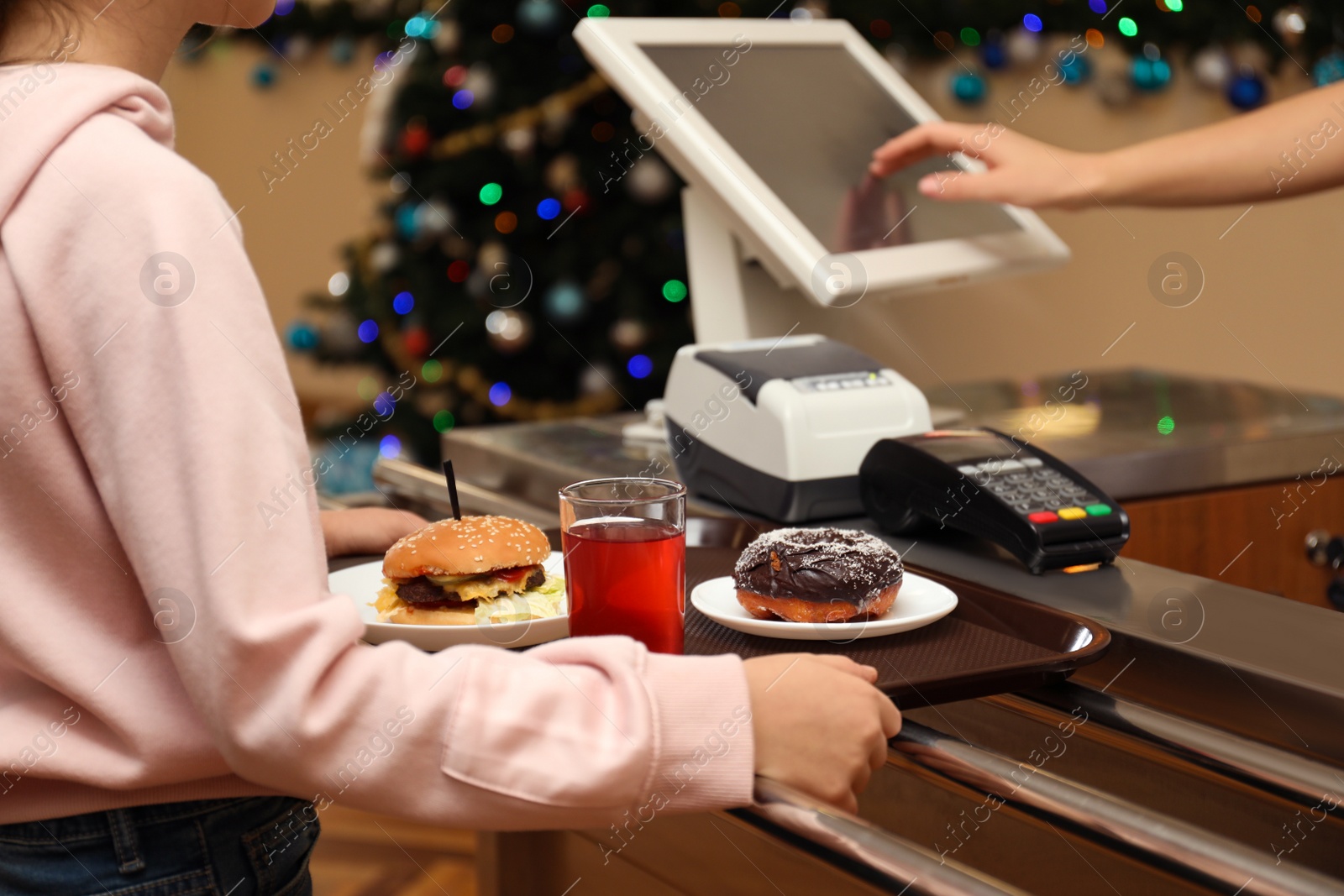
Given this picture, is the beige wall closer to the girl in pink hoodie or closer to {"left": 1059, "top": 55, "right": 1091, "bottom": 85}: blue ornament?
{"left": 1059, "top": 55, "right": 1091, "bottom": 85}: blue ornament

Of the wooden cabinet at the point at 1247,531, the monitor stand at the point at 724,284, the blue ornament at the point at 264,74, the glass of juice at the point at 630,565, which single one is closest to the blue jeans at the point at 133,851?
the glass of juice at the point at 630,565

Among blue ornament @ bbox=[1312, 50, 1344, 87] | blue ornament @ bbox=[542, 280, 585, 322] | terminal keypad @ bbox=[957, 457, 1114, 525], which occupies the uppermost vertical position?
blue ornament @ bbox=[1312, 50, 1344, 87]

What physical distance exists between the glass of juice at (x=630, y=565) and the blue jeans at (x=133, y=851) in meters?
0.26

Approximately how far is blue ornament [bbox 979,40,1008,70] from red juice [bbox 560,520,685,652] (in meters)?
2.98

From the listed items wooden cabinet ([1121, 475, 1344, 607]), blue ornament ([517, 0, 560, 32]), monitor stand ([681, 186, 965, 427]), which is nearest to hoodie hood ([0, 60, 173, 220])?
monitor stand ([681, 186, 965, 427])

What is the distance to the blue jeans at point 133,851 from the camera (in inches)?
28.3

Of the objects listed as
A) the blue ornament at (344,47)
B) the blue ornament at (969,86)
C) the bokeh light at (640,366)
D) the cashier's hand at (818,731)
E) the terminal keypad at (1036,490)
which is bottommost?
the bokeh light at (640,366)

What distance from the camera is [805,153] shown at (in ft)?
5.28

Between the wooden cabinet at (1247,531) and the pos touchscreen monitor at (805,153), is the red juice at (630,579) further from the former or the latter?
the wooden cabinet at (1247,531)

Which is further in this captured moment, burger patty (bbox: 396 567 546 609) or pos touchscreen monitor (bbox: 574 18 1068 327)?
pos touchscreen monitor (bbox: 574 18 1068 327)

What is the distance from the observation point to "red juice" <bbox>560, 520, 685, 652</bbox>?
2.85 ft

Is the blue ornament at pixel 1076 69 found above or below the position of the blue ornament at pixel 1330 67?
below

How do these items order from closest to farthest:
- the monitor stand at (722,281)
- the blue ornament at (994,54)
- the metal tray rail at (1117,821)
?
the metal tray rail at (1117,821) < the monitor stand at (722,281) < the blue ornament at (994,54)

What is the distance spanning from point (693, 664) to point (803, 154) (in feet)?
3.36
